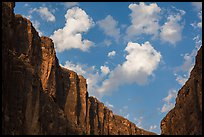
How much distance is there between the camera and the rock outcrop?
62.2 meters

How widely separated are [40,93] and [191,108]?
27.5 meters

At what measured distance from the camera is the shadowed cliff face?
4697cm

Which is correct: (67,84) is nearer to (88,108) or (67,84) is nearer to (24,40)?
(88,108)

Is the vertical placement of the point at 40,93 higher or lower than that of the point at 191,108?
lower

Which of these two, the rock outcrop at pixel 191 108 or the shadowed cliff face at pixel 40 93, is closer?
the shadowed cliff face at pixel 40 93

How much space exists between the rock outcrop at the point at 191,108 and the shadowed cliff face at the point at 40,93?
21931 millimetres

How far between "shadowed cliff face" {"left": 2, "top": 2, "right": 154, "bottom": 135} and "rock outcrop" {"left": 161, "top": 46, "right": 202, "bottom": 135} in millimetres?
21931

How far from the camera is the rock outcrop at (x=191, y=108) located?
6216 cm

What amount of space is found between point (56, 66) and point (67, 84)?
12494mm

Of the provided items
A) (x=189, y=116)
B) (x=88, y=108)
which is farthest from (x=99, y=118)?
(x=189, y=116)

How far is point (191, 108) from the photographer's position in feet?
223

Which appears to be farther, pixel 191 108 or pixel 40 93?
pixel 191 108

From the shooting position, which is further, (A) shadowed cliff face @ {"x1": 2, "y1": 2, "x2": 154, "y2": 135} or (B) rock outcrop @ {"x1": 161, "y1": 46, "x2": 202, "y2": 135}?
(B) rock outcrop @ {"x1": 161, "y1": 46, "x2": 202, "y2": 135}

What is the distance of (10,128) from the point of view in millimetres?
42969
